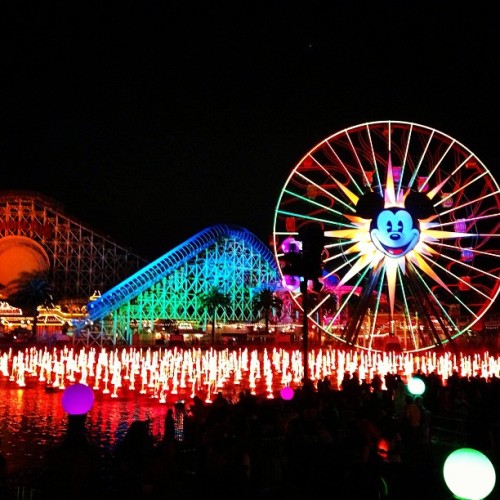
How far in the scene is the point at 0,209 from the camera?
59969mm

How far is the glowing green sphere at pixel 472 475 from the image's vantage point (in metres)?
3.57

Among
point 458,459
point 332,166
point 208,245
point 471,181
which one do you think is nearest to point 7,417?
point 458,459

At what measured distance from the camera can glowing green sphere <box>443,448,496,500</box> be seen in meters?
3.57

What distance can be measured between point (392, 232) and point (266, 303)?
1292 inches

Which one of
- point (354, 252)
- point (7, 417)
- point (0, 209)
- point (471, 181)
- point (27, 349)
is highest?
point (0, 209)

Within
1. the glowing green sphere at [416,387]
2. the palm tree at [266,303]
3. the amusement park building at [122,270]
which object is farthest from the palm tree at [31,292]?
the glowing green sphere at [416,387]

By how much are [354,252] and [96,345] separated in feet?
78.2

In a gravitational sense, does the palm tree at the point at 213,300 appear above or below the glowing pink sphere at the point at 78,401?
above

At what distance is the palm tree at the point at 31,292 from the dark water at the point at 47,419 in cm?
3882

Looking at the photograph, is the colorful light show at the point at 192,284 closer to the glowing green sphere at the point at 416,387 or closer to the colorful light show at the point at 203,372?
the colorful light show at the point at 203,372

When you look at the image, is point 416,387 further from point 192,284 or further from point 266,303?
point 266,303

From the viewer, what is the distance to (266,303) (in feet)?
186

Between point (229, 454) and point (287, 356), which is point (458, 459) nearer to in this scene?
point (229, 454)

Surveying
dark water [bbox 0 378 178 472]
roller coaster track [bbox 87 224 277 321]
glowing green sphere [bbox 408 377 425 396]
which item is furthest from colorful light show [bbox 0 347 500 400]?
roller coaster track [bbox 87 224 277 321]
